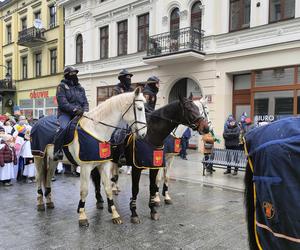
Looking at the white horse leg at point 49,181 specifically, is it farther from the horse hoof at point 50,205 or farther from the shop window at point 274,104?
the shop window at point 274,104

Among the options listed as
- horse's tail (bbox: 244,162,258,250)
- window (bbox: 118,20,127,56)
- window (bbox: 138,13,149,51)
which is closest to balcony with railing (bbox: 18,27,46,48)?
window (bbox: 118,20,127,56)

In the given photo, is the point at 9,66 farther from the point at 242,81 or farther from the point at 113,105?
the point at 113,105

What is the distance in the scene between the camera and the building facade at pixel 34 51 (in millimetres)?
26469

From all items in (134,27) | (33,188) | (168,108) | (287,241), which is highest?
(134,27)

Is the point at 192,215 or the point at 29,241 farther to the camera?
the point at 192,215

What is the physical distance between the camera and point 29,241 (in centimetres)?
459

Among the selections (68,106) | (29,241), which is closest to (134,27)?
(68,106)

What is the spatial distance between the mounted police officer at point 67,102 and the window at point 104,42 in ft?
53.6

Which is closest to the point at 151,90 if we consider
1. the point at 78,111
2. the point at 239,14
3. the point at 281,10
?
the point at 78,111

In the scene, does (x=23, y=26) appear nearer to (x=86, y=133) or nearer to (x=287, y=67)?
(x=287, y=67)

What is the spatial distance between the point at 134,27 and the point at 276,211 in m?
19.2

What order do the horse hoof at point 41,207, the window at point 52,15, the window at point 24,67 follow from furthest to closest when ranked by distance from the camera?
the window at point 24,67
the window at point 52,15
the horse hoof at point 41,207

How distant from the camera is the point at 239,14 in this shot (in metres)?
14.9

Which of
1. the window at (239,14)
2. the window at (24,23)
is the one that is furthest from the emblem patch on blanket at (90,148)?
the window at (24,23)
